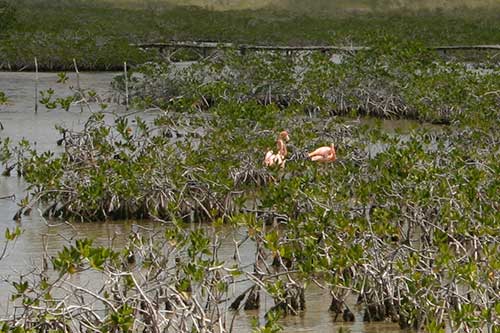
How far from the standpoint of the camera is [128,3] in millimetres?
50625

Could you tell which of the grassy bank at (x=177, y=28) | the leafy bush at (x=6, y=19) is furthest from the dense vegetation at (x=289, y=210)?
the leafy bush at (x=6, y=19)

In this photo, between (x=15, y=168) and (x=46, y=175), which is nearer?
(x=46, y=175)

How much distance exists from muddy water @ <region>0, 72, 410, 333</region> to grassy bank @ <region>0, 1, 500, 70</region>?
733cm

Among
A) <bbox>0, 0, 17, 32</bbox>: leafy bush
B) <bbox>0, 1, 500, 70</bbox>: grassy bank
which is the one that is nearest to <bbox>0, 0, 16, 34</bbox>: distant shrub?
<bbox>0, 0, 17, 32</bbox>: leafy bush

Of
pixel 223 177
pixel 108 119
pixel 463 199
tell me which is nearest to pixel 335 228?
pixel 463 199

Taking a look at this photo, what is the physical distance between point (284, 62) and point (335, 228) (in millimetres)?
13794

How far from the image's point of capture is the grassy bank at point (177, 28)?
1082 inches

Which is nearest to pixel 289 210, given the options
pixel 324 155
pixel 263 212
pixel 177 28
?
pixel 263 212

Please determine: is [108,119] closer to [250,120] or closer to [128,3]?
[250,120]

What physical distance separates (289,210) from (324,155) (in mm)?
3143

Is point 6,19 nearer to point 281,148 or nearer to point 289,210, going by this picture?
point 281,148

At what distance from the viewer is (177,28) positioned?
40.3 meters

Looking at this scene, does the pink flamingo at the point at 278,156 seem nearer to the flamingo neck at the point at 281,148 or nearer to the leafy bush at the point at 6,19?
the flamingo neck at the point at 281,148

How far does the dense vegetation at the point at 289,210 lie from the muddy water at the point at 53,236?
0.35 feet
